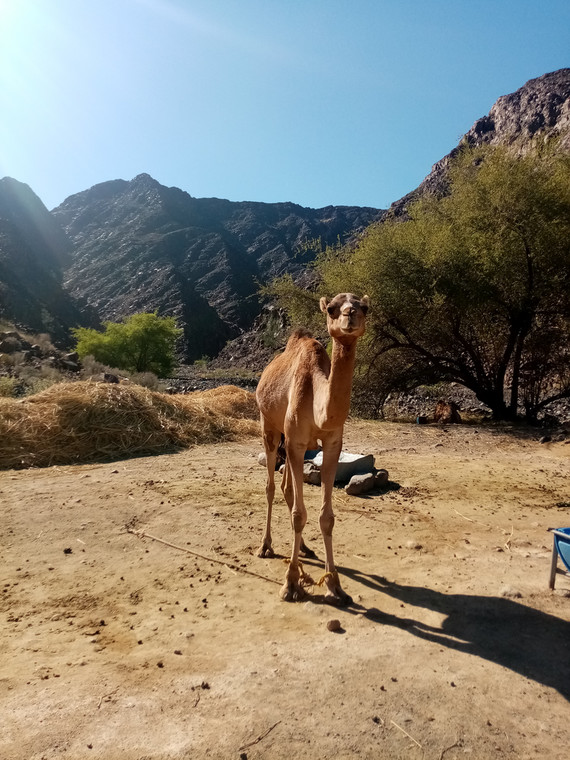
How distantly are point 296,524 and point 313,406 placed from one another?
1.01 m

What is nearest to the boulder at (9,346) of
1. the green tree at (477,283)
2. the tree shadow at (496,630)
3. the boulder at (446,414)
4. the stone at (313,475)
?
the green tree at (477,283)

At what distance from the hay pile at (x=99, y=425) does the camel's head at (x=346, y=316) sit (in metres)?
6.69

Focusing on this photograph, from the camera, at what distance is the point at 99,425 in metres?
9.77

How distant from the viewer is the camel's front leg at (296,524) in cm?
397

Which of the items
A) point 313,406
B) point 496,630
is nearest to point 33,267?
point 313,406

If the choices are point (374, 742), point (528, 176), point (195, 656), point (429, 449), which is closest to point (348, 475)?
point (429, 449)

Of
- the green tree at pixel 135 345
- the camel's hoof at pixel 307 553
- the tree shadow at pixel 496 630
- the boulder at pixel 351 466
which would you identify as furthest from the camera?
the green tree at pixel 135 345

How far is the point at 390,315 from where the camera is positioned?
14.1 m

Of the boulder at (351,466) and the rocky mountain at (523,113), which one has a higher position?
the rocky mountain at (523,113)

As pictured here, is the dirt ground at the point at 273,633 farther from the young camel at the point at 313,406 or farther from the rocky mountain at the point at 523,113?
the rocky mountain at the point at 523,113

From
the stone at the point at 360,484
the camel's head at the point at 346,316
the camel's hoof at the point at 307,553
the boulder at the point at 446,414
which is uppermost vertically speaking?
the camel's head at the point at 346,316

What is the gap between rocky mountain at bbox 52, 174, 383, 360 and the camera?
8156 cm

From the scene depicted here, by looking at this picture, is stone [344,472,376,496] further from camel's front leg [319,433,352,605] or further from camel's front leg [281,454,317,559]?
camel's front leg [319,433,352,605]

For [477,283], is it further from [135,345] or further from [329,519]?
[135,345]
